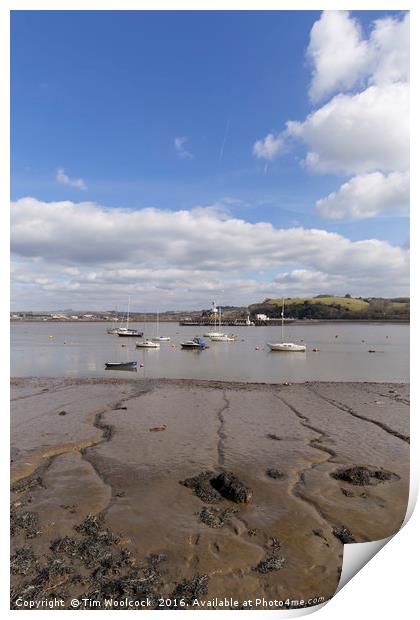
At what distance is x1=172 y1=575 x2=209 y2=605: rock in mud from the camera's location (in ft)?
9.44

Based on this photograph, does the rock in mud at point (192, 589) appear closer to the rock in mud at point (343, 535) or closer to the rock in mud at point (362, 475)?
the rock in mud at point (343, 535)

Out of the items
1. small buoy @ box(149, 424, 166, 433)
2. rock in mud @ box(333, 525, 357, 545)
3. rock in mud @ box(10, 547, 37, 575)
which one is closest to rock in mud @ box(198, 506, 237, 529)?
rock in mud @ box(333, 525, 357, 545)

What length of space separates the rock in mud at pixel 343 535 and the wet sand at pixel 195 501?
0.02 m

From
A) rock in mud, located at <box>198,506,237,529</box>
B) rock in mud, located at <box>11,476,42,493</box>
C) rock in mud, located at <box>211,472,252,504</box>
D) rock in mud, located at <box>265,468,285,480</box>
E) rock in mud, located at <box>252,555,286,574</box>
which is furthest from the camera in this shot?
rock in mud, located at <box>265,468,285,480</box>

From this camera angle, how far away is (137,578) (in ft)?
9.99

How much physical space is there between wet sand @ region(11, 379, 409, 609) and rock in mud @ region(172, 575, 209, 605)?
0.01 m

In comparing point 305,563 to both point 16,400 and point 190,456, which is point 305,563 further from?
point 16,400

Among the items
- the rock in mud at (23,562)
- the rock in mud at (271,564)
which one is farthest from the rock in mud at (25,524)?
the rock in mud at (271,564)

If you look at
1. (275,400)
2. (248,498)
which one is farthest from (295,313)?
(248,498)

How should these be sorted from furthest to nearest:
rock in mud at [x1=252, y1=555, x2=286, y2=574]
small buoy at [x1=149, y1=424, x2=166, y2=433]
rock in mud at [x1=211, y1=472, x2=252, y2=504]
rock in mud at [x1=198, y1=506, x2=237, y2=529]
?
small buoy at [x1=149, y1=424, x2=166, y2=433] → rock in mud at [x1=211, y1=472, x2=252, y2=504] → rock in mud at [x1=198, y1=506, x2=237, y2=529] → rock in mud at [x1=252, y1=555, x2=286, y2=574]

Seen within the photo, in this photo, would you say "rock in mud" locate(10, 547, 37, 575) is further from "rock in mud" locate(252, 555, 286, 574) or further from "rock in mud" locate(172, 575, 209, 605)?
"rock in mud" locate(252, 555, 286, 574)

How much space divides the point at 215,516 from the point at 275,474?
1558 mm

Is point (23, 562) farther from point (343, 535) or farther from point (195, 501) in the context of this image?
point (343, 535)

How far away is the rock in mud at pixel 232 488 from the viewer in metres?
4.44
